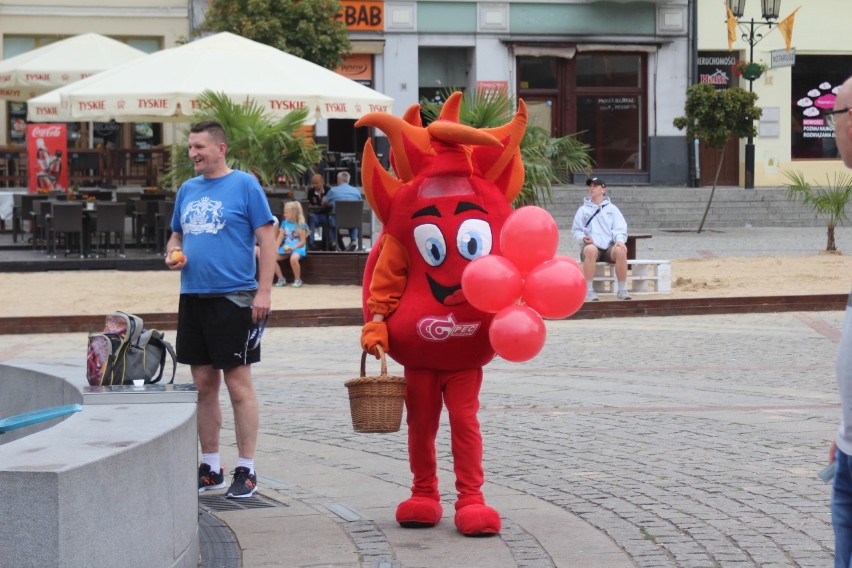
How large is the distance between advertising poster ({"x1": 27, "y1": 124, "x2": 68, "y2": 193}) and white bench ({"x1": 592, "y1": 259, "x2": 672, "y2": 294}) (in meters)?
12.0

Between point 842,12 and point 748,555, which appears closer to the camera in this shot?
point 748,555

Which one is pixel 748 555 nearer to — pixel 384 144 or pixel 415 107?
pixel 415 107

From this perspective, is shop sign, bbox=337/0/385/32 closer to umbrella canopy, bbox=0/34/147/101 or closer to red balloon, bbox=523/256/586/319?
umbrella canopy, bbox=0/34/147/101

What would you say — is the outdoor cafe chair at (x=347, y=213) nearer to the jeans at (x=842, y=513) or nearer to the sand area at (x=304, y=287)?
the sand area at (x=304, y=287)

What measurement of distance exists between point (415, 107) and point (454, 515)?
1.88 m

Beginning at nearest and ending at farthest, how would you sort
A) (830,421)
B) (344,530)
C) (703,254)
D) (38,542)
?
(38,542) < (344,530) < (830,421) < (703,254)

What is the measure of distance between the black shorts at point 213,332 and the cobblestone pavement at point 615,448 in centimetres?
72

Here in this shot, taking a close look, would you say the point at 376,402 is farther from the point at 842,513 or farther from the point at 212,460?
the point at 842,513

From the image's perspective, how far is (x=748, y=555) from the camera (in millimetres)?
5730

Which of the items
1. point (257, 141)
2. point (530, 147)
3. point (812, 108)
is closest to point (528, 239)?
point (530, 147)

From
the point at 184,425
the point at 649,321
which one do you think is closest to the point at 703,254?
the point at 649,321

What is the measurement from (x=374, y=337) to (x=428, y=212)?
0.60 m

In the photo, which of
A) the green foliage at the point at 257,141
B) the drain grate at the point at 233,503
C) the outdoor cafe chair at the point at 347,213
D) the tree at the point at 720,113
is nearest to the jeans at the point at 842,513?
the drain grate at the point at 233,503

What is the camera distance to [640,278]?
17.8 m
